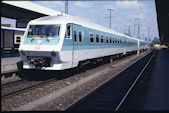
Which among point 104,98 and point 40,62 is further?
point 40,62

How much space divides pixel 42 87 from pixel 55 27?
3.20 meters

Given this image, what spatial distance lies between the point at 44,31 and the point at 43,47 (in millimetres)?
1113

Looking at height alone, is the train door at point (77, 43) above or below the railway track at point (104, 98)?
above

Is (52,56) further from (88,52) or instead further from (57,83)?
(88,52)

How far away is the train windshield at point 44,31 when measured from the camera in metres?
10.0

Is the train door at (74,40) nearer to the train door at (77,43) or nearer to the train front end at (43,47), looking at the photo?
the train door at (77,43)

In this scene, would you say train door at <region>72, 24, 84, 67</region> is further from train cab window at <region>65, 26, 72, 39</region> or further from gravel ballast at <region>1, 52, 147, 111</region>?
gravel ballast at <region>1, 52, 147, 111</region>

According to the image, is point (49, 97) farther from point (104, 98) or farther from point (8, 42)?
point (8, 42)

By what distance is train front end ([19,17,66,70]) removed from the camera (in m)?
9.55

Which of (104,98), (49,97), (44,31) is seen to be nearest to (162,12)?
(44,31)

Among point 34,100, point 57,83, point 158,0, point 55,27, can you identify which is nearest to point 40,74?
point 57,83

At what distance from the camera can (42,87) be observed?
9.12 meters

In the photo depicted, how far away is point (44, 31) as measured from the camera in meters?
10.3

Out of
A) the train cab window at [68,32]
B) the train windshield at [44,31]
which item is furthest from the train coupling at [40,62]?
the train cab window at [68,32]
